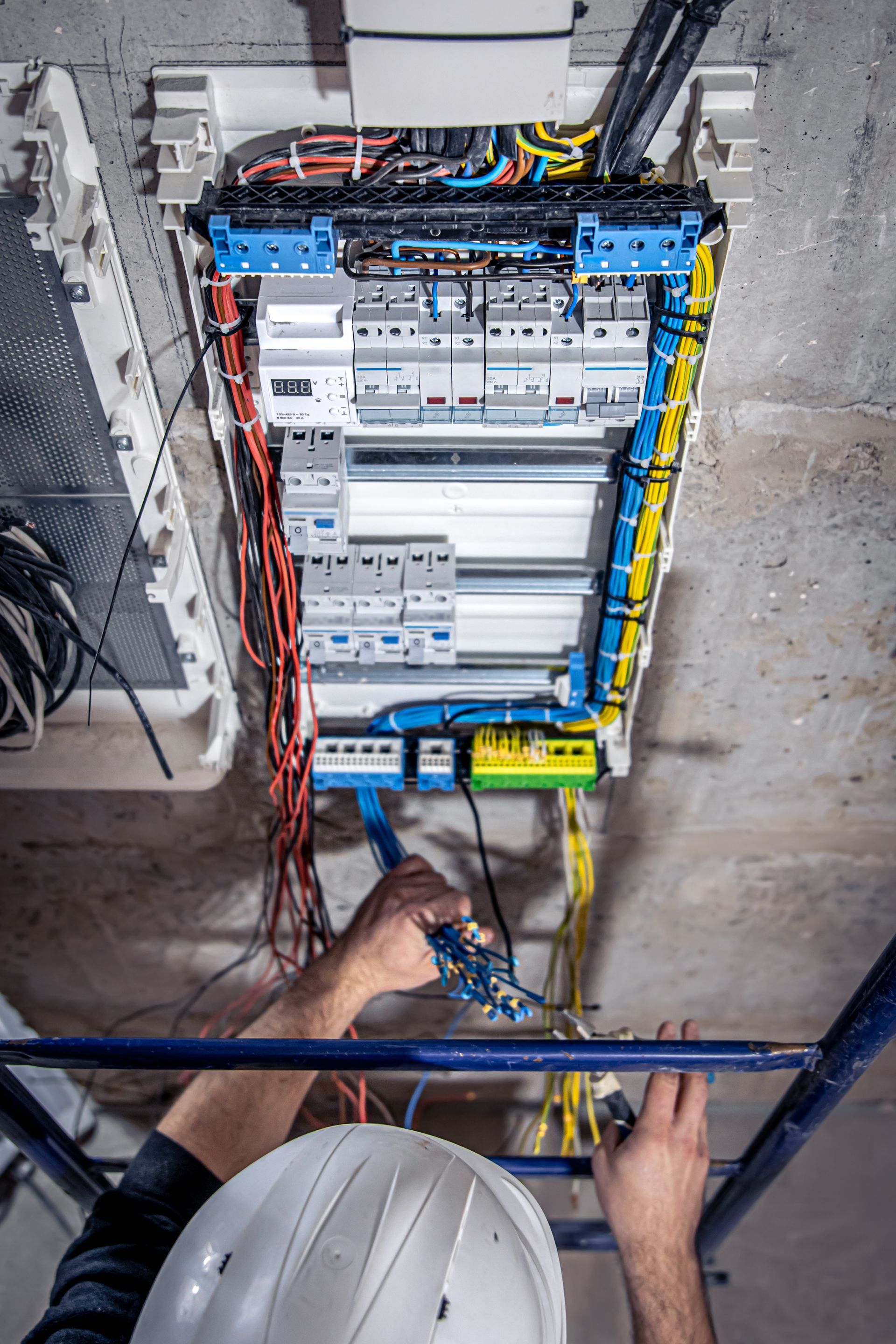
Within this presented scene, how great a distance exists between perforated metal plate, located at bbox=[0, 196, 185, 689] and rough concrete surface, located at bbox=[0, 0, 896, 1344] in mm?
137

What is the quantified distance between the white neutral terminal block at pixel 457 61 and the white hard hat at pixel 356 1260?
1.42 metres

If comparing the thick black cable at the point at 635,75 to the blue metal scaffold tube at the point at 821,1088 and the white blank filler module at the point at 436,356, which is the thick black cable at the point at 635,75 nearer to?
the white blank filler module at the point at 436,356

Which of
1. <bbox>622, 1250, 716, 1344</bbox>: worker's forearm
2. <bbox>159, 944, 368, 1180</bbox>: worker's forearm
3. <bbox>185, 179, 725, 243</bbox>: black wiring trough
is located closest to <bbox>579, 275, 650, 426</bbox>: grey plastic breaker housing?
<bbox>185, 179, 725, 243</bbox>: black wiring trough

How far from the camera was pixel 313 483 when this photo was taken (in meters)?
1.59

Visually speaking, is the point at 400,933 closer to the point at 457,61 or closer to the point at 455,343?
the point at 455,343

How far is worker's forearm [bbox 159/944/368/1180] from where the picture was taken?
1673 mm

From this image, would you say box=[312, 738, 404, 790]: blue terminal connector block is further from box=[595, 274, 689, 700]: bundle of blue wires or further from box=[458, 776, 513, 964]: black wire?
box=[595, 274, 689, 700]: bundle of blue wires

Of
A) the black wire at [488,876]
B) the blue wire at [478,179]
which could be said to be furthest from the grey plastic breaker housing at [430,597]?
the blue wire at [478,179]

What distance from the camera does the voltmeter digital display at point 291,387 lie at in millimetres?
1449

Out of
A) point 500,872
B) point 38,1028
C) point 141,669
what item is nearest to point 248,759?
point 141,669

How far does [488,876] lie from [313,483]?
1256 millimetres

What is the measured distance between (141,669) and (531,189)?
123 cm

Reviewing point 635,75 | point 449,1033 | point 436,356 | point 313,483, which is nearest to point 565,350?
point 436,356

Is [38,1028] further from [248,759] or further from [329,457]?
[329,457]
